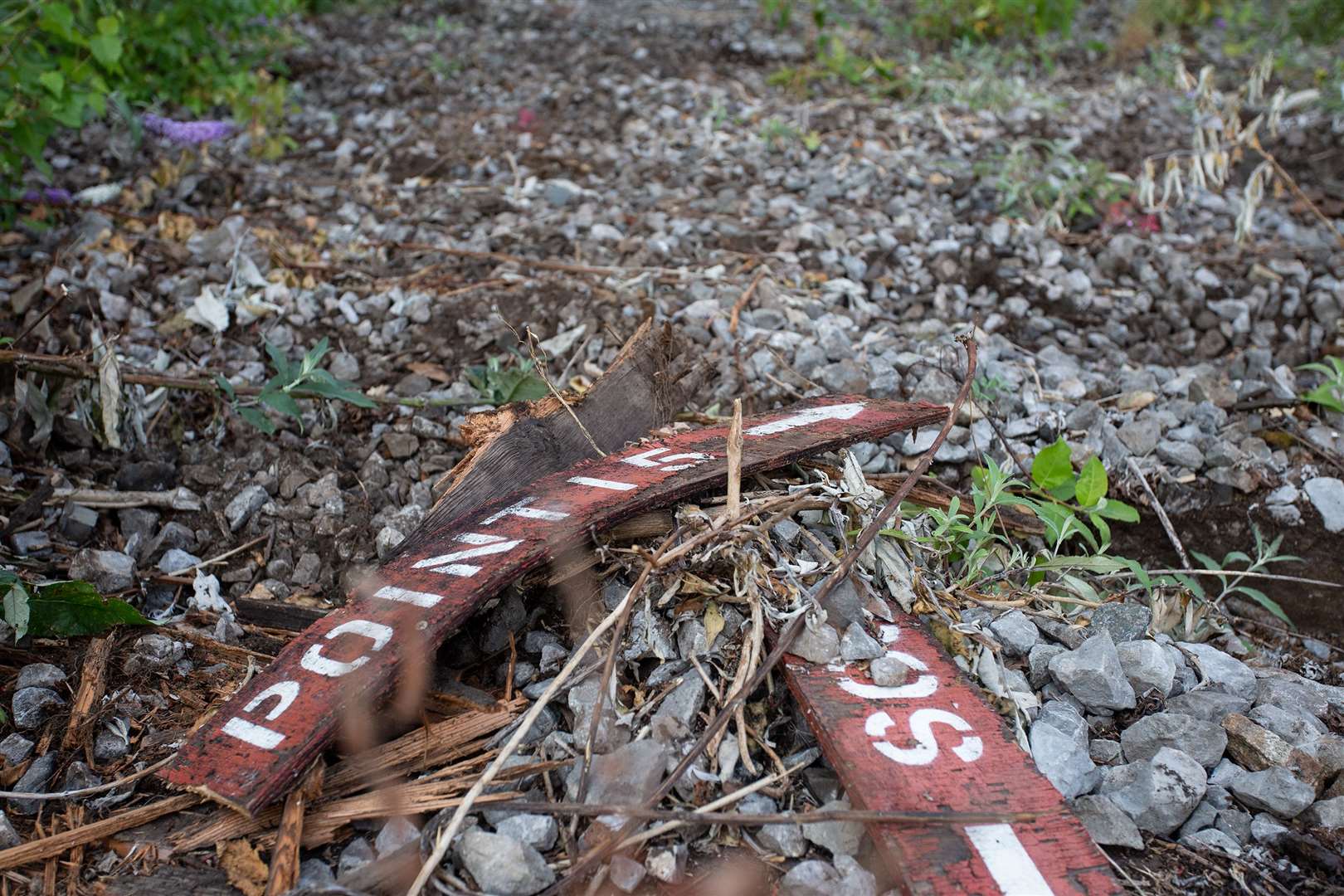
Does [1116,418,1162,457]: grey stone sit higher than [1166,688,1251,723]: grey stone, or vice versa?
[1116,418,1162,457]: grey stone

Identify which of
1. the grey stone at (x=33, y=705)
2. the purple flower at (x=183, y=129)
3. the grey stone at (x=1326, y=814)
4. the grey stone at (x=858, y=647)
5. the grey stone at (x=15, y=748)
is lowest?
the grey stone at (x=1326, y=814)

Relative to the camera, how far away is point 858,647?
1.59 metres

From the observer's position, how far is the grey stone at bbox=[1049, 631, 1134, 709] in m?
1.65

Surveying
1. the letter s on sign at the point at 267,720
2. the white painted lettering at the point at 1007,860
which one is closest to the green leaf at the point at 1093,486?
the white painted lettering at the point at 1007,860

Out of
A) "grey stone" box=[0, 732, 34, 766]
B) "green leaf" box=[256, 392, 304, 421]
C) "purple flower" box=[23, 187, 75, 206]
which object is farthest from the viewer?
"purple flower" box=[23, 187, 75, 206]

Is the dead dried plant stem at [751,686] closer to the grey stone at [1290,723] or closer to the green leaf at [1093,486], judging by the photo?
the green leaf at [1093,486]

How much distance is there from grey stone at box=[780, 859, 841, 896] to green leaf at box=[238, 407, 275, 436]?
161 centimetres

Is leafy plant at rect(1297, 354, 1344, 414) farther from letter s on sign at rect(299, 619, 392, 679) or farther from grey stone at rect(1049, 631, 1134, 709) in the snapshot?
letter s on sign at rect(299, 619, 392, 679)

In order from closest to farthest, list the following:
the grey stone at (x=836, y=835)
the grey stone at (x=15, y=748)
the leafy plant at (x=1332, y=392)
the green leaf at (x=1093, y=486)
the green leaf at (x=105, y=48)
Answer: the grey stone at (x=836, y=835)
the grey stone at (x=15, y=748)
the green leaf at (x=1093, y=486)
the leafy plant at (x=1332, y=392)
the green leaf at (x=105, y=48)

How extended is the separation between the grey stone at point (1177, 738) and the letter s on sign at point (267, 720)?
1352 mm

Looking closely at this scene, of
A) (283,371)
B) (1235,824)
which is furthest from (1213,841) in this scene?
(283,371)

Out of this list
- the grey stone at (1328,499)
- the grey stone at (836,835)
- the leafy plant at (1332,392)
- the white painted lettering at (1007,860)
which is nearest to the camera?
the white painted lettering at (1007,860)

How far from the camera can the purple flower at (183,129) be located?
378 centimetres

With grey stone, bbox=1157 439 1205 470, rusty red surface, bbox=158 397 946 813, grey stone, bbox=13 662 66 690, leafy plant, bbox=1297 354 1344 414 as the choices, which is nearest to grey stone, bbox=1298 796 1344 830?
rusty red surface, bbox=158 397 946 813
